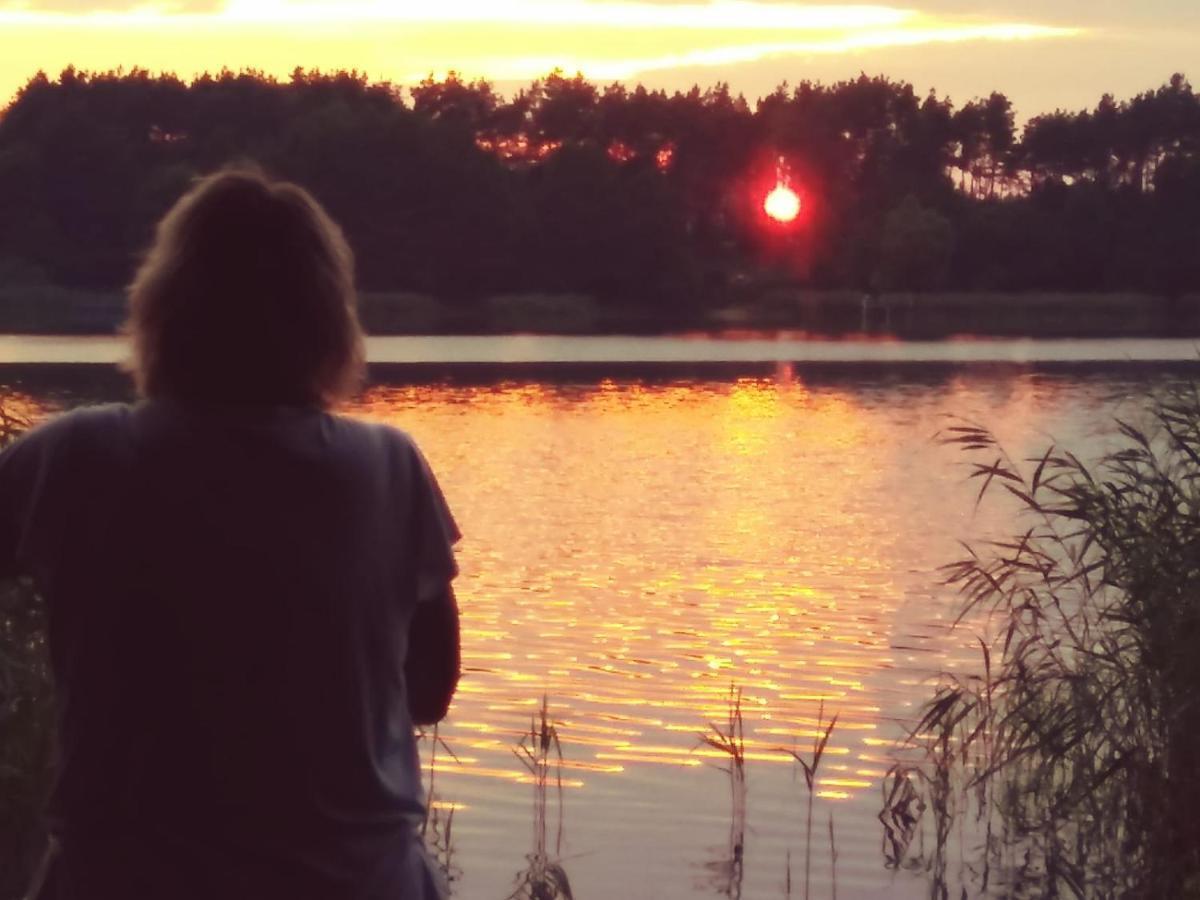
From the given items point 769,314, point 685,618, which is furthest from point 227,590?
point 769,314

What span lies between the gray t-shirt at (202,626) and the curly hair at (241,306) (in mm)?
41

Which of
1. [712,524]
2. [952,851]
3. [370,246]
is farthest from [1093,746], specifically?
[370,246]

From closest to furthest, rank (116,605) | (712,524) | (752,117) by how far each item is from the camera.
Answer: (116,605) < (712,524) < (752,117)

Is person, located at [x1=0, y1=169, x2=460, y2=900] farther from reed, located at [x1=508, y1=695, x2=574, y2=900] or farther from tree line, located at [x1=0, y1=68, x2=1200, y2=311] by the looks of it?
tree line, located at [x1=0, y1=68, x2=1200, y2=311]

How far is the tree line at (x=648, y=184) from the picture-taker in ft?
245

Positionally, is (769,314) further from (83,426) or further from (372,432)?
(83,426)

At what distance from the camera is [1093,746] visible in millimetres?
6512

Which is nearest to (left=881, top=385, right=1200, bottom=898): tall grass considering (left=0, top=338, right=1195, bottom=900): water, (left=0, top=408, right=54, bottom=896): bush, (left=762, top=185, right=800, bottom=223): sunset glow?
(left=0, top=338, right=1195, bottom=900): water

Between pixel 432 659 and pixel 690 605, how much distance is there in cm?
1152

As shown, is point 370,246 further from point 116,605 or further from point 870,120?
point 116,605

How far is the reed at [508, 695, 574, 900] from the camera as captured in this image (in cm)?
592

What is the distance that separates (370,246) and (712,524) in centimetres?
5842

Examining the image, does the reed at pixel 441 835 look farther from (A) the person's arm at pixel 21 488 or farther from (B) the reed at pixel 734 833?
(A) the person's arm at pixel 21 488

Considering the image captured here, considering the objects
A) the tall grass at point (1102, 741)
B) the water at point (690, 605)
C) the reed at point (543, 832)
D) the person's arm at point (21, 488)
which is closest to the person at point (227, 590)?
the person's arm at point (21, 488)
